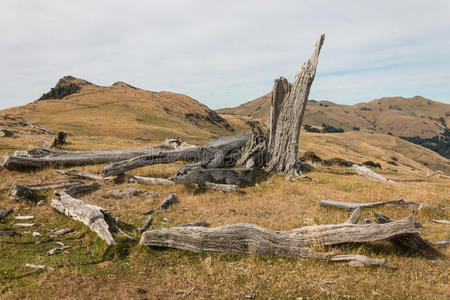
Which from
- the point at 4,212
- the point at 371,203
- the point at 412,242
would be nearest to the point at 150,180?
the point at 4,212

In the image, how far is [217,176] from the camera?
1739cm

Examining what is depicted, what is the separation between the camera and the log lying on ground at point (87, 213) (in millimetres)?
8844

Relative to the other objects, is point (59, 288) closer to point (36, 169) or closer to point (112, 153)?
point (36, 169)

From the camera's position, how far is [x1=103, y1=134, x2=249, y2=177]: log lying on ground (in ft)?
62.4

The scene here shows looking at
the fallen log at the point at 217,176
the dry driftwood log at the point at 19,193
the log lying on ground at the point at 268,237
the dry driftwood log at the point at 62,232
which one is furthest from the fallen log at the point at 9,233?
the fallen log at the point at 217,176

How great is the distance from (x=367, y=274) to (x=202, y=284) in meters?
4.46

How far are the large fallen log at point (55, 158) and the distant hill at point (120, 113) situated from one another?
47.5 m

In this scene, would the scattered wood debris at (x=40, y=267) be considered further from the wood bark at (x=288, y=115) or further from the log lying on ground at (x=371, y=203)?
the wood bark at (x=288, y=115)

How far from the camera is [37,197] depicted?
13.3 m

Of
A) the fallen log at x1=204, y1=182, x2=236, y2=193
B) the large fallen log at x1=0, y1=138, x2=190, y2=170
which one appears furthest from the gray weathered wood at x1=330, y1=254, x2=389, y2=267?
the large fallen log at x1=0, y1=138, x2=190, y2=170

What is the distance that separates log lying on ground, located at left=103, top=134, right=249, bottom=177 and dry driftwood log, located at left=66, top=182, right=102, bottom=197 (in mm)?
2974

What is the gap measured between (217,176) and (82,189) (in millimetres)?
8107

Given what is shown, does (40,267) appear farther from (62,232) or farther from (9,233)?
(9,233)

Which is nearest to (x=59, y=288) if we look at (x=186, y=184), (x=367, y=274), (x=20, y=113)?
(x=367, y=274)
